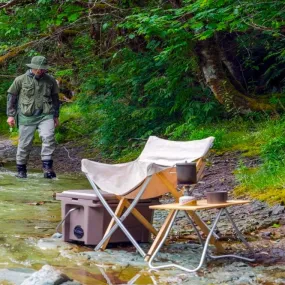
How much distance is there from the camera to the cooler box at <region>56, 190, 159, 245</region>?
5.55 meters

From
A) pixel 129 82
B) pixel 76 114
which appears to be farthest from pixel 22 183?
pixel 76 114

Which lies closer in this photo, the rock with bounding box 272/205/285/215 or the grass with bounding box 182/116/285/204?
the rock with bounding box 272/205/285/215

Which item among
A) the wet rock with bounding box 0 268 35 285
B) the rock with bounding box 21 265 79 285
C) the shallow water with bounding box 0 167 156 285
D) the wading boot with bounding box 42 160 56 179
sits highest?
the rock with bounding box 21 265 79 285

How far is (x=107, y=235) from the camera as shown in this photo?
209 inches

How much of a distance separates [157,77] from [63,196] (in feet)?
22.7

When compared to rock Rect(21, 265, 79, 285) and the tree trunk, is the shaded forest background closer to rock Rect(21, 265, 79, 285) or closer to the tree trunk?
the tree trunk

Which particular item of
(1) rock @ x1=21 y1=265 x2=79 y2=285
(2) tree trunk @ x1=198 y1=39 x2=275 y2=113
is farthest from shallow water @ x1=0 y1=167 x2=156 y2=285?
(2) tree trunk @ x1=198 y1=39 x2=275 y2=113

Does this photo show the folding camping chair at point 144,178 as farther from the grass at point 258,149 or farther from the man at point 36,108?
the man at point 36,108

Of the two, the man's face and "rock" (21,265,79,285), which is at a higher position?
the man's face

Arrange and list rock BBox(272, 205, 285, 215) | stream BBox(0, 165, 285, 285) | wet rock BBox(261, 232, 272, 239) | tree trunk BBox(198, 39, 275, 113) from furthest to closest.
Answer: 1. tree trunk BBox(198, 39, 275, 113)
2. rock BBox(272, 205, 285, 215)
3. wet rock BBox(261, 232, 272, 239)
4. stream BBox(0, 165, 285, 285)

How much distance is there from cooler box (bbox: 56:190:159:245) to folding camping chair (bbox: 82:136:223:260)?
115mm

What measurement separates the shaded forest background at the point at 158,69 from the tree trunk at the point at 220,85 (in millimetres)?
17

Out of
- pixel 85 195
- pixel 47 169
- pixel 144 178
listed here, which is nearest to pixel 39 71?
pixel 47 169

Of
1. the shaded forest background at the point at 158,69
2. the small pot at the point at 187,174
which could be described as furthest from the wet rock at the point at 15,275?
the shaded forest background at the point at 158,69
